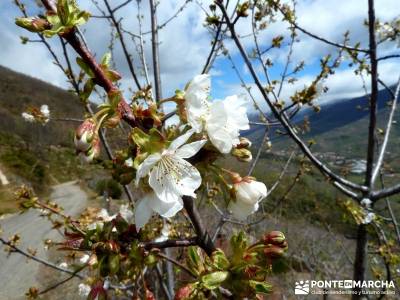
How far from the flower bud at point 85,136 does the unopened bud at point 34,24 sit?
0.27 metres

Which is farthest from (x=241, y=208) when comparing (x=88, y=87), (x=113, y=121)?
(x=88, y=87)

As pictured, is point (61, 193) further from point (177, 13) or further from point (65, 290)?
point (177, 13)

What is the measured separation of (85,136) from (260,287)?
0.62m

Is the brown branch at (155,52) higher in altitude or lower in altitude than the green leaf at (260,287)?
higher

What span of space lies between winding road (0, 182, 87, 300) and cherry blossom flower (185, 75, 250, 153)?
15.2 feet

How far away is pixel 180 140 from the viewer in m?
0.88

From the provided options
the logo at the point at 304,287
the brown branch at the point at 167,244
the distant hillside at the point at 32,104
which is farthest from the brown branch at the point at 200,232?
the distant hillside at the point at 32,104

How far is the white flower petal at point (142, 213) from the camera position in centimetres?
93

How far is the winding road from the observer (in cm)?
863

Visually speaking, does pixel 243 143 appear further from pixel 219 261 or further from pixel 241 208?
pixel 219 261

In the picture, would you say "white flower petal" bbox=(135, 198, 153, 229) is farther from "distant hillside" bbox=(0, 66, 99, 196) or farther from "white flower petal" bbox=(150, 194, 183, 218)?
"distant hillside" bbox=(0, 66, 99, 196)

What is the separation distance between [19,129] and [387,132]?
4454 centimetres

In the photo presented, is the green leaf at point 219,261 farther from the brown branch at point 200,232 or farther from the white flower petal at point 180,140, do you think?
the white flower petal at point 180,140

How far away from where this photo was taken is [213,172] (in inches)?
38.8
